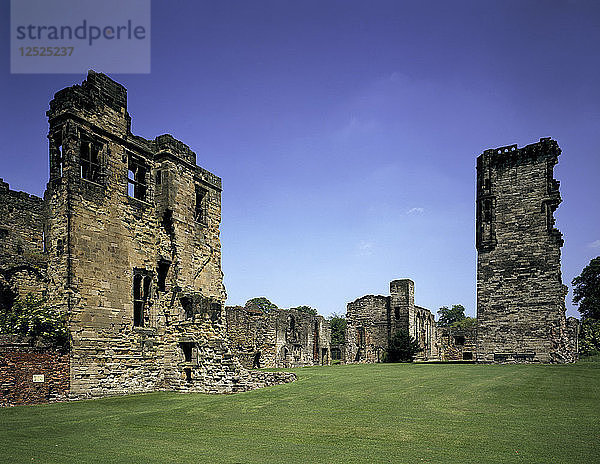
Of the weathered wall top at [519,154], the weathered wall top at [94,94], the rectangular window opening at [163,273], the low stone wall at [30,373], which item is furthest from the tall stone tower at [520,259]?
the low stone wall at [30,373]

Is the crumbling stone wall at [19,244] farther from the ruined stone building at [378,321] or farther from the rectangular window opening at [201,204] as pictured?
the ruined stone building at [378,321]

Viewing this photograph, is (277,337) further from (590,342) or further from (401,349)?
(590,342)

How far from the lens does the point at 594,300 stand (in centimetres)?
5328

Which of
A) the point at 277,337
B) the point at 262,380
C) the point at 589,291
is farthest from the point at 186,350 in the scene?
the point at 589,291

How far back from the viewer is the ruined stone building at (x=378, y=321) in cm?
3884

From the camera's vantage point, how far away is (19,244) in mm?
19406

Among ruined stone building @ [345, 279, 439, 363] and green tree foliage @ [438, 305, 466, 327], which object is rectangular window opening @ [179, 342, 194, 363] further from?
green tree foliage @ [438, 305, 466, 327]

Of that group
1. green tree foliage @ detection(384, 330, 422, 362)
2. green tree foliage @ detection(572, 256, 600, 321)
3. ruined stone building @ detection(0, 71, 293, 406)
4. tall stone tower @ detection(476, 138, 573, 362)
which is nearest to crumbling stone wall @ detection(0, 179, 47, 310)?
ruined stone building @ detection(0, 71, 293, 406)

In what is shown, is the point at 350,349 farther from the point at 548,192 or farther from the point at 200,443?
the point at 200,443

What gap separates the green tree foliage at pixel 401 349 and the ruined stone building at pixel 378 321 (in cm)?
421

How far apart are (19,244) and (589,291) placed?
5791 cm

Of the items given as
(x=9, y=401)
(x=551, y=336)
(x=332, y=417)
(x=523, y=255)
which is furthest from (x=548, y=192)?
(x=9, y=401)

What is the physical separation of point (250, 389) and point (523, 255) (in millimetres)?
19637

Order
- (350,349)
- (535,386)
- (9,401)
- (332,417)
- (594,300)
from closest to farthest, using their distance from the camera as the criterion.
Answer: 1. (332,417)
2. (9,401)
3. (535,386)
4. (350,349)
5. (594,300)
